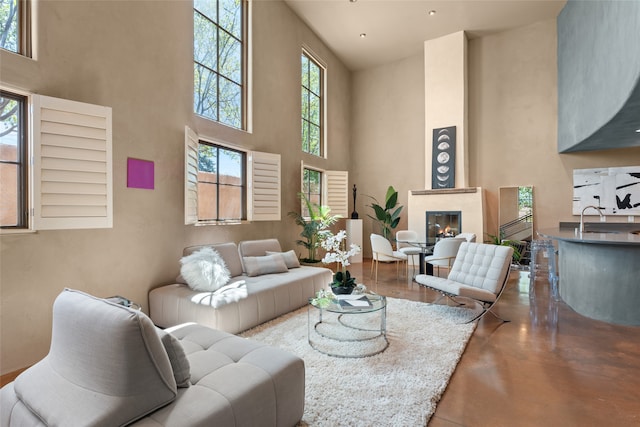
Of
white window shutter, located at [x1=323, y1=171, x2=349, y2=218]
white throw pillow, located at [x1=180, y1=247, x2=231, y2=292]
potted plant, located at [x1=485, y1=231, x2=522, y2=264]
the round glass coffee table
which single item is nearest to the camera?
the round glass coffee table

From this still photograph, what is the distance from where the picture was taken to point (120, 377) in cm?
128

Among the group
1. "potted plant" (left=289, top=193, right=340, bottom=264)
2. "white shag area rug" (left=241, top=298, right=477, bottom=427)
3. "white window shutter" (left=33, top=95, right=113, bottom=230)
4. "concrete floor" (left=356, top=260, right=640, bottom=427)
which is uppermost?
"white window shutter" (left=33, top=95, right=113, bottom=230)

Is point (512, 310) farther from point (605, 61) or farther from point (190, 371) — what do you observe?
point (190, 371)

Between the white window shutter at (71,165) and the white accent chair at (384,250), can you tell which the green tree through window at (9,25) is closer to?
the white window shutter at (71,165)

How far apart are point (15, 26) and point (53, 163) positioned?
115 cm

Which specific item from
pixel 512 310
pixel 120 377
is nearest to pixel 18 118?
pixel 120 377

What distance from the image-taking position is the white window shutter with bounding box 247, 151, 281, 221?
507cm

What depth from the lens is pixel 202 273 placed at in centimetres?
336

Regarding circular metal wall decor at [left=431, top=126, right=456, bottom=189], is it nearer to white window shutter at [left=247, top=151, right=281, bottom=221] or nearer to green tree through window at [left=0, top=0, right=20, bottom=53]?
white window shutter at [left=247, top=151, right=281, bottom=221]

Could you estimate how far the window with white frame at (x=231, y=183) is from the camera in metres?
4.30

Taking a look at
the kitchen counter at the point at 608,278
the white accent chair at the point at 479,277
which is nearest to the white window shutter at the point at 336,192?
the white accent chair at the point at 479,277

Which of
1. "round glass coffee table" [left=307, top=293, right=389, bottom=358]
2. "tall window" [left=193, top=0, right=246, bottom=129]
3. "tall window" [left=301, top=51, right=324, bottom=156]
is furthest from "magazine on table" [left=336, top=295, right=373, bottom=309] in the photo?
"tall window" [left=301, top=51, right=324, bottom=156]

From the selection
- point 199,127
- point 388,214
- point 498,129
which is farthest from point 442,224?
point 199,127

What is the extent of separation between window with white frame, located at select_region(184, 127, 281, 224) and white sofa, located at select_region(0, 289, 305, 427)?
8.06 feet
